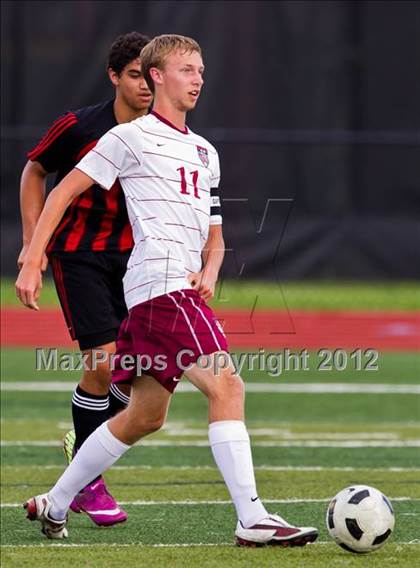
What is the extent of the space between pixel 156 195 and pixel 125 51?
121 cm

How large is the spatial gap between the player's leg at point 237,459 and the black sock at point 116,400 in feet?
3.92

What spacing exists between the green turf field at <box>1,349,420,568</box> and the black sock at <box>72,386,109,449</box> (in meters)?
0.42

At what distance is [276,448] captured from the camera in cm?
822

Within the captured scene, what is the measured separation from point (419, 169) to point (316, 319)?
2.24 meters

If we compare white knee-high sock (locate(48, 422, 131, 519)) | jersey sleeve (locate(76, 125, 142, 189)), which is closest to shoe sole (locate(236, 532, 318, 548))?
white knee-high sock (locate(48, 422, 131, 519))

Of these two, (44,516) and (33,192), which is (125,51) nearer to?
(33,192)

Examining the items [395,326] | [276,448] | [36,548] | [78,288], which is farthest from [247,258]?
[36,548]

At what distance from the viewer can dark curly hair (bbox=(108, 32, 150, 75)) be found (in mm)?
5918

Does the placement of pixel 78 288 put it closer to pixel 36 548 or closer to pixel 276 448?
pixel 36 548

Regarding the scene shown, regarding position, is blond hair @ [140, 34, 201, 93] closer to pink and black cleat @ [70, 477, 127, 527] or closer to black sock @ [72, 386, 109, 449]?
black sock @ [72, 386, 109, 449]

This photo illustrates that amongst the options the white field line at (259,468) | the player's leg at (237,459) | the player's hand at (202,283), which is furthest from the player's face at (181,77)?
the white field line at (259,468)

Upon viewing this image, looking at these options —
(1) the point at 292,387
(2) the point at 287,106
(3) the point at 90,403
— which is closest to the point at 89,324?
(3) the point at 90,403

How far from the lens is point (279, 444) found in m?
8.41

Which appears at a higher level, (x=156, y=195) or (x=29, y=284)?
(x=156, y=195)
